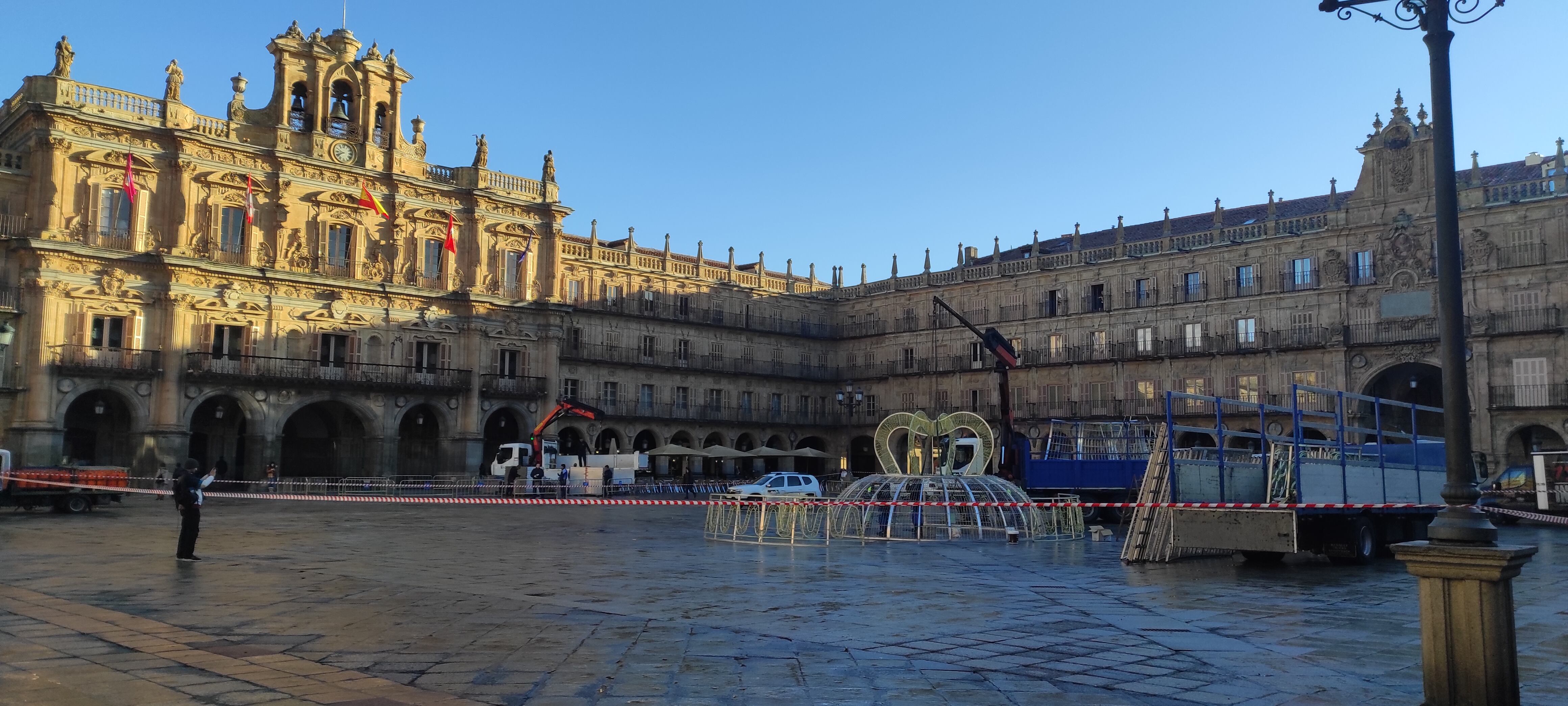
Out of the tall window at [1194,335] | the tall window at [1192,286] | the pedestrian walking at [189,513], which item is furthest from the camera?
the tall window at [1192,286]

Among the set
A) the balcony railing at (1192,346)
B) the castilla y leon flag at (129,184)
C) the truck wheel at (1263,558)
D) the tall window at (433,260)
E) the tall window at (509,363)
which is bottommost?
the truck wheel at (1263,558)

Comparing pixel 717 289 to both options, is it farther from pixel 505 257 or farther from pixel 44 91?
pixel 44 91

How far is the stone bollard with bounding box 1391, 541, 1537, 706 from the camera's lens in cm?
586

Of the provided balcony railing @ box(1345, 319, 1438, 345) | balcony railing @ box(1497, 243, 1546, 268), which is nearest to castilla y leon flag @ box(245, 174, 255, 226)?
balcony railing @ box(1345, 319, 1438, 345)

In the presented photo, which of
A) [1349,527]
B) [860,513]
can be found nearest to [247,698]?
[1349,527]

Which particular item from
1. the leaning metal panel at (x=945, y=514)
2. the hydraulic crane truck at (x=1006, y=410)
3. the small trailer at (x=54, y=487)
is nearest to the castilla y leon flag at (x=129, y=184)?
the small trailer at (x=54, y=487)

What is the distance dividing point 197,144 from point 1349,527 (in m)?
36.6

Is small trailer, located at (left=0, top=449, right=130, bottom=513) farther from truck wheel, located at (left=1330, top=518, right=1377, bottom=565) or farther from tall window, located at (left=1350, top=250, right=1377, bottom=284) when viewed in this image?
tall window, located at (left=1350, top=250, right=1377, bottom=284)

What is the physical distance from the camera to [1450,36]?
6668mm

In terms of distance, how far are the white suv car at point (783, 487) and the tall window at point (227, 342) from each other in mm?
17752

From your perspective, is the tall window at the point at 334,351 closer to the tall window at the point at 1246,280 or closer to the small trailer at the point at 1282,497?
the small trailer at the point at 1282,497

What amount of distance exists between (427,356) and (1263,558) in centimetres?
3484

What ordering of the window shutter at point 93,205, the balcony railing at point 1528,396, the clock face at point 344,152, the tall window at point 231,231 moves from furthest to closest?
the clock face at point 344,152 → the tall window at point 231,231 → the balcony railing at point 1528,396 → the window shutter at point 93,205

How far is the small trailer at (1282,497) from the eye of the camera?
15.5m
